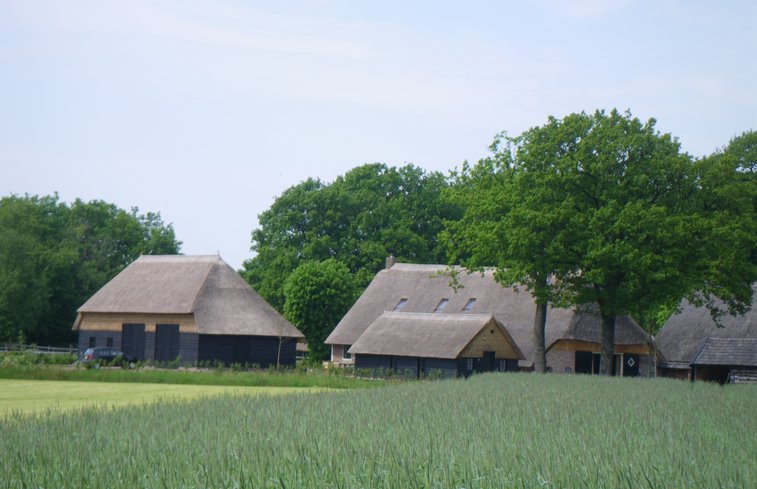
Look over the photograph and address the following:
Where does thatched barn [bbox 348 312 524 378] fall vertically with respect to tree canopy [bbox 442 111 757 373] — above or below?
below

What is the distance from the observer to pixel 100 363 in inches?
1909

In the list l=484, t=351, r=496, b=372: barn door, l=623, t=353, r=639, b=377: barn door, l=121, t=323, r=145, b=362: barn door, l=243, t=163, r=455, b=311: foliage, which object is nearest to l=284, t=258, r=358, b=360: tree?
l=243, t=163, r=455, b=311: foliage

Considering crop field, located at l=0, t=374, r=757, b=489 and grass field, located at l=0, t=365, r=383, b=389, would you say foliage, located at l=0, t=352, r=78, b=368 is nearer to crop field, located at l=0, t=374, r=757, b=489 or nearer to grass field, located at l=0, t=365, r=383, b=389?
grass field, located at l=0, t=365, r=383, b=389

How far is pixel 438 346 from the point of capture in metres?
48.2

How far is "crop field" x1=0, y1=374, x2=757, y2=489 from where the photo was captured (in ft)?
26.6

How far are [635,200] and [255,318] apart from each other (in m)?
22.4

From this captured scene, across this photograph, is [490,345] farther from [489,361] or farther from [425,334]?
[425,334]

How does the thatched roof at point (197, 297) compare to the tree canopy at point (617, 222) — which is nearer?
the tree canopy at point (617, 222)

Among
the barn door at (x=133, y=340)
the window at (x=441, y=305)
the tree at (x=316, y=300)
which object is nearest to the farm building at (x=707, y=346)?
the window at (x=441, y=305)

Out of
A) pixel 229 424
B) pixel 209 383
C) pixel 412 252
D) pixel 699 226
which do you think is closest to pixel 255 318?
pixel 209 383

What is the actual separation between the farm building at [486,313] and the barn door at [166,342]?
351 inches

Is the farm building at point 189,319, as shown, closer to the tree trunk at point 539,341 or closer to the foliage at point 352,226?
the foliage at point 352,226

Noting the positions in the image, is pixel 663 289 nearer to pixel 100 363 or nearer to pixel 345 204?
pixel 100 363

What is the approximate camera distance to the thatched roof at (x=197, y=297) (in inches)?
2093
